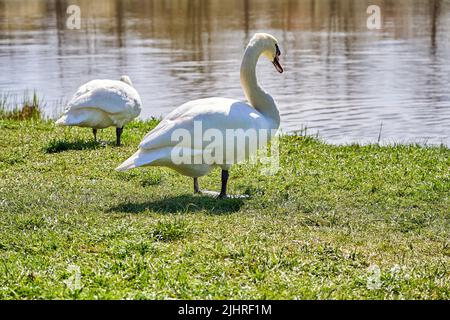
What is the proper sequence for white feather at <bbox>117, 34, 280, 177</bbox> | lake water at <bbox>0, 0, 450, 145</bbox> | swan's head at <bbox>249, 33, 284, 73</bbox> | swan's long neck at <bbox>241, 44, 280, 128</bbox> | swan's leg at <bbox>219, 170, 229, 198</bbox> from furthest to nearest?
lake water at <bbox>0, 0, 450, 145</bbox>
swan's head at <bbox>249, 33, 284, 73</bbox>
swan's long neck at <bbox>241, 44, 280, 128</bbox>
swan's leg at <bbox>219, 170, 229, 198</bbox>
white feather at <bbox>117, 34, 280, 177</bbox>

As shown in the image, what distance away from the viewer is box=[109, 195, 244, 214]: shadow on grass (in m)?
8.34

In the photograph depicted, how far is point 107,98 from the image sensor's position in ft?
41.0

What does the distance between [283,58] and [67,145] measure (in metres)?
16.9

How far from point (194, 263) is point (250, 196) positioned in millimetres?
2705

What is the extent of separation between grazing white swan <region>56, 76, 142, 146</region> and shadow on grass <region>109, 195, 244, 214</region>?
12.5 feet

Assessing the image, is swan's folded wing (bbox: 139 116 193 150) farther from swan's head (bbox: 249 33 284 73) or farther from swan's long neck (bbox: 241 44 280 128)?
swan's head (bbox: 249 33 284 73)

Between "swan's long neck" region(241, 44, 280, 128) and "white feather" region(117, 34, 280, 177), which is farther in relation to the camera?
"swan's long neck" region(241, 44, 280, 128)

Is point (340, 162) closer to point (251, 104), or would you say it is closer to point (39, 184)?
point (251, 104)

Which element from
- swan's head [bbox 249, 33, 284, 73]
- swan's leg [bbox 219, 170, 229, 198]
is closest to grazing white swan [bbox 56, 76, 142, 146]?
swan's head [bbox 249, 33, 284, 73]

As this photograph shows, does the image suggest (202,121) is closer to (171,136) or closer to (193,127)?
(193,127)

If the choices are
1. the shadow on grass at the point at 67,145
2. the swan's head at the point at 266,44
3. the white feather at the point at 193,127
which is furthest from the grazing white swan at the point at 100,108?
the white feather at the point at 193,127

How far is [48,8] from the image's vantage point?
51688mm

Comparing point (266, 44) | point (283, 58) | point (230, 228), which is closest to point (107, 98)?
point (266, 44)

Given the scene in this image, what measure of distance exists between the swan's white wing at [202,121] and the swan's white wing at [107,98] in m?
3.45
